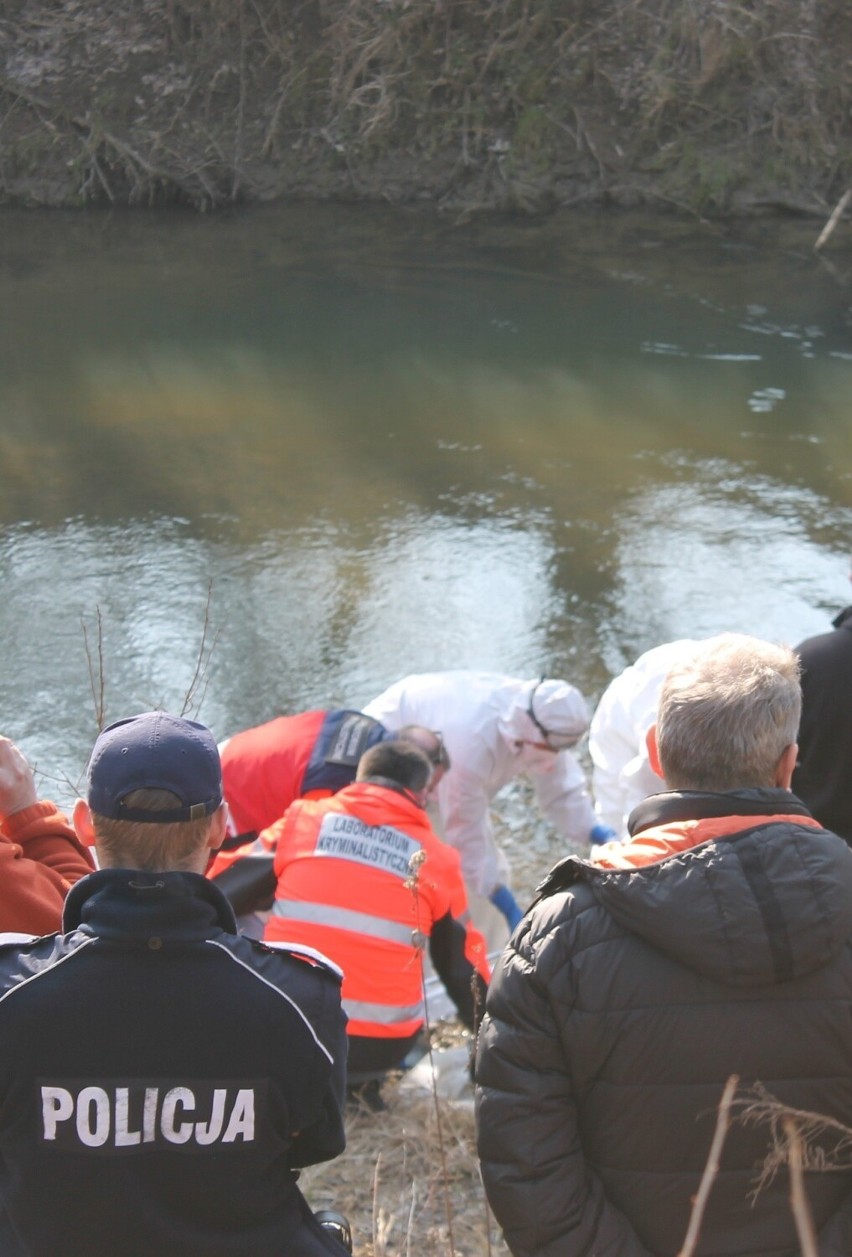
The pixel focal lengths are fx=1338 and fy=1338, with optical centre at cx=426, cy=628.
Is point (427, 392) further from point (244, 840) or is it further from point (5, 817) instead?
point (5, 817)

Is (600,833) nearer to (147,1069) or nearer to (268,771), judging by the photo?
(268,771)

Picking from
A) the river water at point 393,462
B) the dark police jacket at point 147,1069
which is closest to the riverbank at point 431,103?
the river water at point 393,462

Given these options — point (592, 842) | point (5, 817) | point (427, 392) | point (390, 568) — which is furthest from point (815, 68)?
point (5, 817)

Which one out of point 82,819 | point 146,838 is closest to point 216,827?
point 146,838

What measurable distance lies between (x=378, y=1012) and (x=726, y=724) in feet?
5.96

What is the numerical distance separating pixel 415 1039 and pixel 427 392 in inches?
255

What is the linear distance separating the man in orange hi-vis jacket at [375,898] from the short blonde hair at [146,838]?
154 centimetres

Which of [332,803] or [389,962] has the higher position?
[332,803]

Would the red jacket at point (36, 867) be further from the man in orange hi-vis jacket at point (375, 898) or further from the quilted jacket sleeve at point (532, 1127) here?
the man in orange hi-vis jacket at point (375, 898)

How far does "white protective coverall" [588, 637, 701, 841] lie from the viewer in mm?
3686

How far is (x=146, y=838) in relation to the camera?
1643 mm

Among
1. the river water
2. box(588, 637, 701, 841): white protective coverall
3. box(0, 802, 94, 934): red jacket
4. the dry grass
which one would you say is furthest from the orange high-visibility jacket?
the river water

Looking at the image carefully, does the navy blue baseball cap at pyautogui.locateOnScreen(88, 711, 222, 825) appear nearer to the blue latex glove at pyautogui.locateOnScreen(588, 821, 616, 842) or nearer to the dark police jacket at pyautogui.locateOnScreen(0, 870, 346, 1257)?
the dark police jacket at pyautogui.locateOnScreen(0, 870, 346, 1257)

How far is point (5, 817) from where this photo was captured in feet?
7.42
